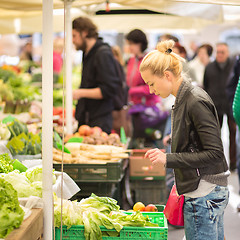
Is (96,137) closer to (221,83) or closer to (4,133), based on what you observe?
(4,133)

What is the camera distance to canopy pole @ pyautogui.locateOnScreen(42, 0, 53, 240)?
2703 millimetres

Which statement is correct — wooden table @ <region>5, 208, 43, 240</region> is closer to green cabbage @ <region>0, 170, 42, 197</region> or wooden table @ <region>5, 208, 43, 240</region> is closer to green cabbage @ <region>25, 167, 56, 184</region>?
green cabbage @ <region>0, 170, 42, 197</region>

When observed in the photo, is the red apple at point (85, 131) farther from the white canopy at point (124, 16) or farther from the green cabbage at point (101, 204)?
the green cabbage at point (101, 204)

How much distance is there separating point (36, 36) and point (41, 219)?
84.6 feet

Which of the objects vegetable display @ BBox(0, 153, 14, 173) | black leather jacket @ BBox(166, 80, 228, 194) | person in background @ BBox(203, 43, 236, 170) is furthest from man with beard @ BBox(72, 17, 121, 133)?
person in background @ BBox(203, 43, 236, 170)

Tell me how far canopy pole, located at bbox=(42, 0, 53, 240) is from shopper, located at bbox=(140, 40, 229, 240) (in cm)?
56

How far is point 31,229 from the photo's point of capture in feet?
8.46

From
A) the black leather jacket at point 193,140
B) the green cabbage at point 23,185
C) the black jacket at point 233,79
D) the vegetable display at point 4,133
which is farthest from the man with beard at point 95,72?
the black leather jacket at point 193,140

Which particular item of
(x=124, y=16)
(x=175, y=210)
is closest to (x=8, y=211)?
(x=175, y=210)

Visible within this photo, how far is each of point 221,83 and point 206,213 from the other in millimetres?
5946

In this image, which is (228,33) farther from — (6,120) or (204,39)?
(6,120)

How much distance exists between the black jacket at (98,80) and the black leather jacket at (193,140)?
255 cm

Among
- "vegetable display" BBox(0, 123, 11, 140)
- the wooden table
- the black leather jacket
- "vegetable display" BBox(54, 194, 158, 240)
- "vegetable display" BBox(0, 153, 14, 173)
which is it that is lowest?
"vegetable display" BBox(54, 194, 158, 240)

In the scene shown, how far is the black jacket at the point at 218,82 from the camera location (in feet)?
27.5
